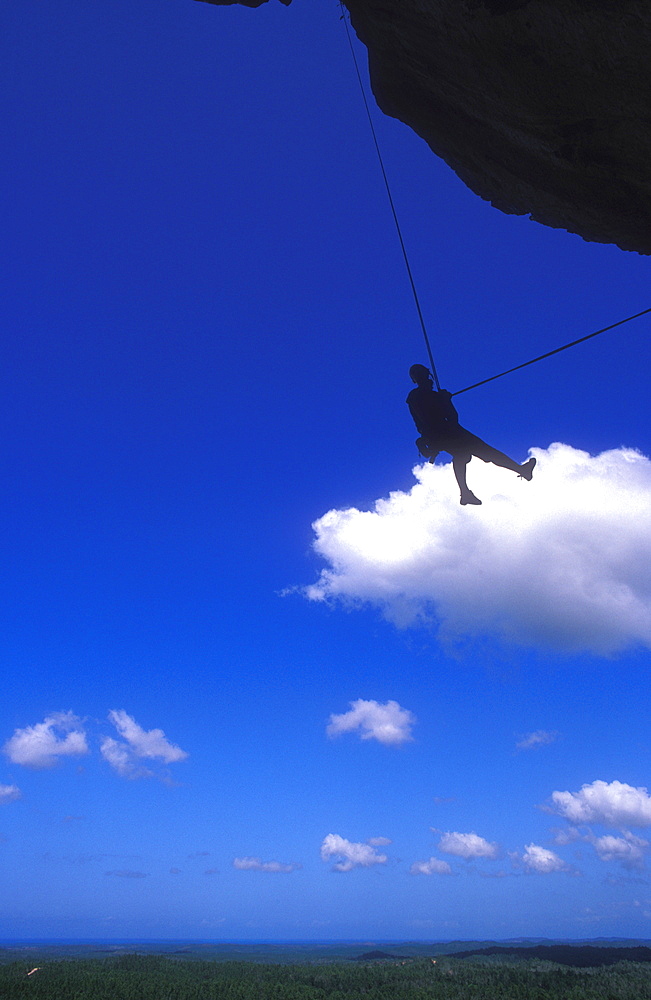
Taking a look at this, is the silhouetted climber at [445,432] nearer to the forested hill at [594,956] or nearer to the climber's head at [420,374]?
the climber's head at [420,374]

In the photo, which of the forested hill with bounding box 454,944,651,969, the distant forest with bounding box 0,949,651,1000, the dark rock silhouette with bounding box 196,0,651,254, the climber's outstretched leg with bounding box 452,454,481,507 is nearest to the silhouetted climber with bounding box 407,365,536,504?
the climber's outstretched leg with bounding box 452,454,481,507

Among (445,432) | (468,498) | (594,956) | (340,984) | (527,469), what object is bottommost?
(594,956)

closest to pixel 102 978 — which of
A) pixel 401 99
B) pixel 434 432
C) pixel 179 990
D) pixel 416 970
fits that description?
pixel 179 990

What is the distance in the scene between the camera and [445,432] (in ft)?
23.3

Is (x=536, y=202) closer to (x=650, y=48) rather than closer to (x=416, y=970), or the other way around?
(x=650, y=48)

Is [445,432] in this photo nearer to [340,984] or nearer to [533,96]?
[533,96]

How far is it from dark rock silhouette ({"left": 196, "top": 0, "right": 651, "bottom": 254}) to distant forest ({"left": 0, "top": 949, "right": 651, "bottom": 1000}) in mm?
44324

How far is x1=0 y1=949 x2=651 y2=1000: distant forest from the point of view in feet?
121

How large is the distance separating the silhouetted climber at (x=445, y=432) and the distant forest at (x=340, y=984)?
4190 centimetres

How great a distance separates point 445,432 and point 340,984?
2043 inches

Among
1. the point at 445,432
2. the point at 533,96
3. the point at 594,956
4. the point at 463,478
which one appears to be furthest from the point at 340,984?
the point at 533,96

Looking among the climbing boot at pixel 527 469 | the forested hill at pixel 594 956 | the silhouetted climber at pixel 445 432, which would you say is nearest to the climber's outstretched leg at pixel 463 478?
the silhouetted climber at pixel 445 432

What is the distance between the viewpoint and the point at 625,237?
7219 mm

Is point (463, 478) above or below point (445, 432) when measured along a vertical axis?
below
